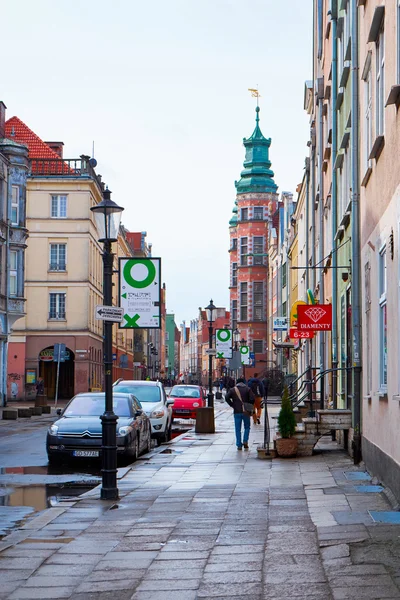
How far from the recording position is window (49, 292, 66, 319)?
69.0 meters

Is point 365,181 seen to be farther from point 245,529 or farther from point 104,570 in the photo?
point 104,570

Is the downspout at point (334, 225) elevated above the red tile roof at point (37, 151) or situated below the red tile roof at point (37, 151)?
below

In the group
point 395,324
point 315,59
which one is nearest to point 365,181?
point 395,324

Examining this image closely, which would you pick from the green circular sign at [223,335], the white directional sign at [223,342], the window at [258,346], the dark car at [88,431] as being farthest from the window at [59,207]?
the dark car at [88,431]

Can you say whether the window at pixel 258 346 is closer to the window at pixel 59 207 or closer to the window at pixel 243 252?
the window at pixel 243 252

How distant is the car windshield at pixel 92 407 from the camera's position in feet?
69.5

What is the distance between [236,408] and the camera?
2312cm

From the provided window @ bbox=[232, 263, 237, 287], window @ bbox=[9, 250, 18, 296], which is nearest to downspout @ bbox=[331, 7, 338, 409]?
window @ bbox=[9, 250, 18, 296]

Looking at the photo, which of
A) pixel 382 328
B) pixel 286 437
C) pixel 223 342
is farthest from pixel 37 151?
pixel 382 328

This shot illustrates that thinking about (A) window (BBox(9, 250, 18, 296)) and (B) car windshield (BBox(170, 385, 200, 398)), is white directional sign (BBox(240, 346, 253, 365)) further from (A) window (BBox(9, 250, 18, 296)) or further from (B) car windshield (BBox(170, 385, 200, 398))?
(B) car windshield (BBox(170, 385, 200, 398))

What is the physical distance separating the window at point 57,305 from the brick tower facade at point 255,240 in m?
30.9

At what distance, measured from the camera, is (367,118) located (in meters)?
16.8

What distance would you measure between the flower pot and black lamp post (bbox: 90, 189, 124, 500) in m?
6.42

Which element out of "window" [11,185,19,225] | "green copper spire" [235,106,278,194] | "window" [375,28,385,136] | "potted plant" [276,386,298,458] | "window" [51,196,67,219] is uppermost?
"green copper spire" [235,106,278,194]
